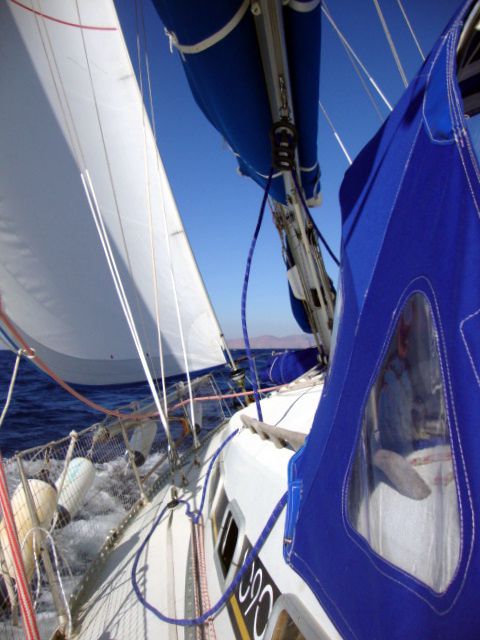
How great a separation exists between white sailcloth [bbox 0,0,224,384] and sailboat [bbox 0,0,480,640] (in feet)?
0.14

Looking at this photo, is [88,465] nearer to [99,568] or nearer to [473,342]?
[99,568]

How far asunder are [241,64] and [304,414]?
2117 millimetres

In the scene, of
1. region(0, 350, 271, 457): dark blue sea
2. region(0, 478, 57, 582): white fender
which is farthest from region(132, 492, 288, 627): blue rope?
region(0, 350, 271, 457): dark blue sea

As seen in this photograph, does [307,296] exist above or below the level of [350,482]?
above

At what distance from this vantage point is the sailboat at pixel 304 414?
582 millimetres

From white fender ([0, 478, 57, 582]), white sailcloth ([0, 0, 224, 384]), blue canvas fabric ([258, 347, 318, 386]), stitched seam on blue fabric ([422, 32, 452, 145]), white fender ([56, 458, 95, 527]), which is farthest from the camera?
white sailcloth ([0, 0, 224, 384])

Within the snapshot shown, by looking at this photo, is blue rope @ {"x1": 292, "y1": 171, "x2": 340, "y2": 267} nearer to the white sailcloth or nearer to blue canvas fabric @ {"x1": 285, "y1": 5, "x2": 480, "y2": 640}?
blue canvas fabric @ {"x1": 285, "y1": 5, "x2": 480, "y2": 640}

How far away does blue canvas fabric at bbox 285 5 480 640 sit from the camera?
0.54 meters

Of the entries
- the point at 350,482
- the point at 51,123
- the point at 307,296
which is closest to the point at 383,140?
the point at 350,482

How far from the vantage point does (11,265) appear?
4203 mm

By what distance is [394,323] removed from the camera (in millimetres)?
697

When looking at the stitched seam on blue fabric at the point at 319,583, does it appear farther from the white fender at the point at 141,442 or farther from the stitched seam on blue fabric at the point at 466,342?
the white fender at the point at 141,442

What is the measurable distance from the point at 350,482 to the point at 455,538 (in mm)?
255

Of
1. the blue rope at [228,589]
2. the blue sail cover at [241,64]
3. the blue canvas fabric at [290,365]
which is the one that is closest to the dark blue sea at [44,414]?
the blue canvas fabric at [290,365]
